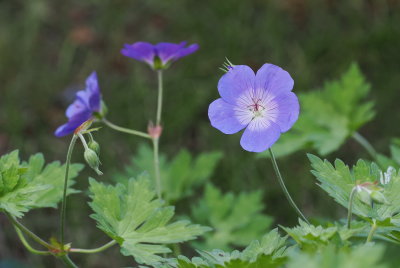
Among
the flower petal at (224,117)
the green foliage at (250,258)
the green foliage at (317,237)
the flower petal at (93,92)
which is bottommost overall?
the green foliage at (250,258)

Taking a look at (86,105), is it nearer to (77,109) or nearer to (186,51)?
(77,109)

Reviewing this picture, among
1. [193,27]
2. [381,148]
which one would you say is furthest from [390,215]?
[193,27]

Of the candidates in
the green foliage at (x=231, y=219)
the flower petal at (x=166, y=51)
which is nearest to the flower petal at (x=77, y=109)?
the flower petal at (x=166, y=51)

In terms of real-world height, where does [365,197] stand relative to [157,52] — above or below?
below

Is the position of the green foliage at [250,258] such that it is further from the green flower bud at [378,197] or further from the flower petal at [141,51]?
the flower petal at [141,51]

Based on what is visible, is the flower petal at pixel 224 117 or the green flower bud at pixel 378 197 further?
the flower petal at pixel 224 117

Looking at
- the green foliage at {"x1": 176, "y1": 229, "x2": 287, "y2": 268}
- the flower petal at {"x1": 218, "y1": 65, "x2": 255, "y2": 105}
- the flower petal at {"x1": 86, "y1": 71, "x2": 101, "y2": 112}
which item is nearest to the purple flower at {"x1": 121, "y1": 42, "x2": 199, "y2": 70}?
the flower petal at {"x1": 86, "y1": 71, "x2": 101, "y2": 112}

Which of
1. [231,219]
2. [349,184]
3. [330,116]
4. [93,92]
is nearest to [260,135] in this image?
[349,184]
